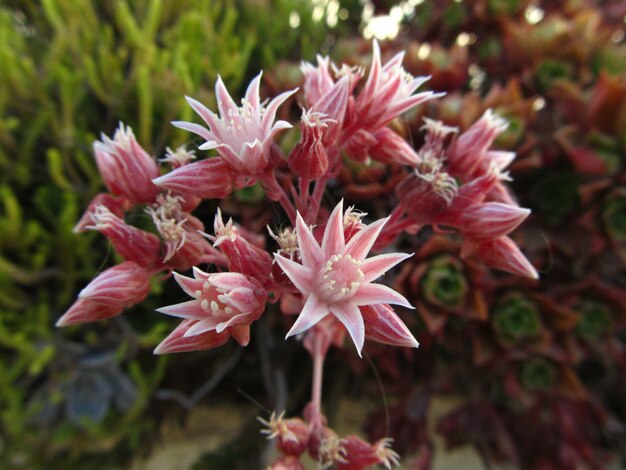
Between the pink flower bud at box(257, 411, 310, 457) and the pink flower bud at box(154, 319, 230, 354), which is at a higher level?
the pink flower bud at box(154, 319, 230, 354)

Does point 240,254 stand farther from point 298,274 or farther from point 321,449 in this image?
point 321,449

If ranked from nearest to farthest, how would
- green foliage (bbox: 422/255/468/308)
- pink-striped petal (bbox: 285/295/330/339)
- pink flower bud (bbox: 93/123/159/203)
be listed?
1. pink-striped petal (bbox: 285/295/330/339)
2. pink flower bud (bbox: 93/123/159/203)
3. green foliage (bbox: 422/255/468/308)

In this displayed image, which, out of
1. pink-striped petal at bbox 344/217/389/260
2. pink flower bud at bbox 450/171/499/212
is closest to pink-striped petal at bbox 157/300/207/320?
pink-striped petal at bbox 344/217/389/260

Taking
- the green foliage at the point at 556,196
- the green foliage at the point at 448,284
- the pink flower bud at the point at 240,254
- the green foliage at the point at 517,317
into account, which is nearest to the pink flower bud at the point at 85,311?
the pink flower bud at the point at 240,254

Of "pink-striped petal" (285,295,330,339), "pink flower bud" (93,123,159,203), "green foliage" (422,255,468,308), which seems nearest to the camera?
"pink-striped petal" (285,295,330,339)

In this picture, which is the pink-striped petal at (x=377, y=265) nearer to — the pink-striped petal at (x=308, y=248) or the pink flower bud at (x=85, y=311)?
the pink-striped petal at (x=308, y=248)

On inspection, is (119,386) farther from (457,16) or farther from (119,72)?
(457,16)

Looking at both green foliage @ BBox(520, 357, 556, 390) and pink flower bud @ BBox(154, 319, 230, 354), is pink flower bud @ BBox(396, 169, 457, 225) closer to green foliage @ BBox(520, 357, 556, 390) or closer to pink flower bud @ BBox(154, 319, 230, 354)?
pink flower bud @ BBox(154, 319, 230, 354)

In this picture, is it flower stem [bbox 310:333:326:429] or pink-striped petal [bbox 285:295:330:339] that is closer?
pink-striped petal [bbox 285:295:330:339]

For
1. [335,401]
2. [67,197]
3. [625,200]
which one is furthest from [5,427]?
[625,200]
